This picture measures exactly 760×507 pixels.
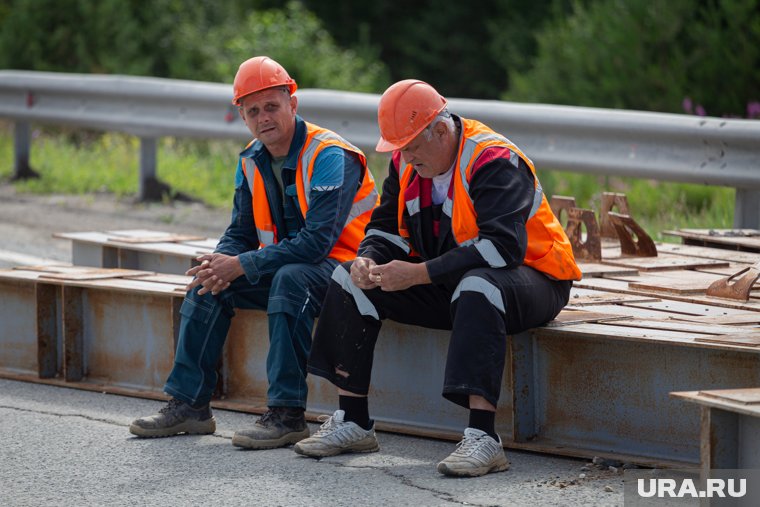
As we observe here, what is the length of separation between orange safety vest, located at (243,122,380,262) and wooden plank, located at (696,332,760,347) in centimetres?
172

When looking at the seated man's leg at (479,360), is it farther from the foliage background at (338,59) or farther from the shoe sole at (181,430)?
the foliage background at (338,59)

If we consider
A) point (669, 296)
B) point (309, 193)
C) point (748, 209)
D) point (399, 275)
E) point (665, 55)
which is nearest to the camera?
point (399, 275)

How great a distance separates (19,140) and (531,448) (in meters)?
8.51

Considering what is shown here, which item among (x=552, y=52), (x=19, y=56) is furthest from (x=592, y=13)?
(x=19, y=56)

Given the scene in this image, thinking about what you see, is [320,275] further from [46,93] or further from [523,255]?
[46,93]

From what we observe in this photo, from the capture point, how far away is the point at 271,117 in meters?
6.08

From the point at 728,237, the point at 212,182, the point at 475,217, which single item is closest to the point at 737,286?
the point at 475,217

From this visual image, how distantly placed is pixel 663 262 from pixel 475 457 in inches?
95.9

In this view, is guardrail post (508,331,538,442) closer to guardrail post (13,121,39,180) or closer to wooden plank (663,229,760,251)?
wooden plank (663,229,760,251)

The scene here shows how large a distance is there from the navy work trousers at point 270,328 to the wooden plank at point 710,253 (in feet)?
7.54

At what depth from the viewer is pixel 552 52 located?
20.8 m

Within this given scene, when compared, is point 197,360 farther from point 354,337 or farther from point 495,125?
point 495,125

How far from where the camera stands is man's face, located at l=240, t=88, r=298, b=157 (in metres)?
6.08

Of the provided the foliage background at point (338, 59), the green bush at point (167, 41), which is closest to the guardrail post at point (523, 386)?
the foliage background at point (338, 59)
